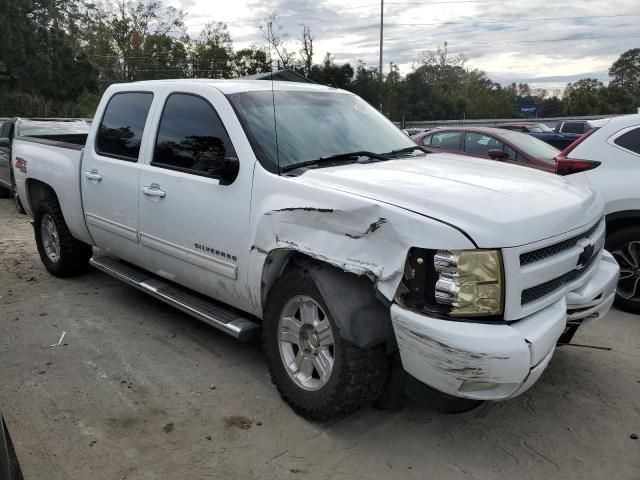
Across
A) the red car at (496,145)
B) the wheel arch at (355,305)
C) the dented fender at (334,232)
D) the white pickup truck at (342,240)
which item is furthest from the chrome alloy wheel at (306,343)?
the red car at (496,145)

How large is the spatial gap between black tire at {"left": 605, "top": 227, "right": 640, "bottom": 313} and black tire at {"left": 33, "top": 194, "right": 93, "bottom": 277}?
16.7ft

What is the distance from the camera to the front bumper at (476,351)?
2.36 metres

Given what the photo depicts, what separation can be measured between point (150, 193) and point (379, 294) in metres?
2.11

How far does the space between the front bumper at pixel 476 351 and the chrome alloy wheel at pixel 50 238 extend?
436 centimetres

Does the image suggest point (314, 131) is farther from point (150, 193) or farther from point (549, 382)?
point (549, 382)

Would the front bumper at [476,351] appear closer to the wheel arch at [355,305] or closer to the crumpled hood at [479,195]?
the wheel arch at [355,305]

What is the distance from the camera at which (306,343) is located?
10.1ft

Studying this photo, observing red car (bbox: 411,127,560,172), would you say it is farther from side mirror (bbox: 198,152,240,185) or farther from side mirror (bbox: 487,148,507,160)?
side mirror (bbox: 198,152,240,185)

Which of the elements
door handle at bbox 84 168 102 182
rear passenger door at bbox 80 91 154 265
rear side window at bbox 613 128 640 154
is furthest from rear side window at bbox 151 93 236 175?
rear side window at bbox 613 128 640 154

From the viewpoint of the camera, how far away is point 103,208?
464 centimetres

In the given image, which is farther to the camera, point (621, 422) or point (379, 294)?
point (621, 422)

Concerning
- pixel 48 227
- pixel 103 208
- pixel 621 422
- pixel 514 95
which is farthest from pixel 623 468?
pixel 514 95

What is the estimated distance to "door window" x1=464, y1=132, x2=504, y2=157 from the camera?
27.8ft

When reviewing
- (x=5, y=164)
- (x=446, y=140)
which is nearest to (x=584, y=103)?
(x=446, y=140)
